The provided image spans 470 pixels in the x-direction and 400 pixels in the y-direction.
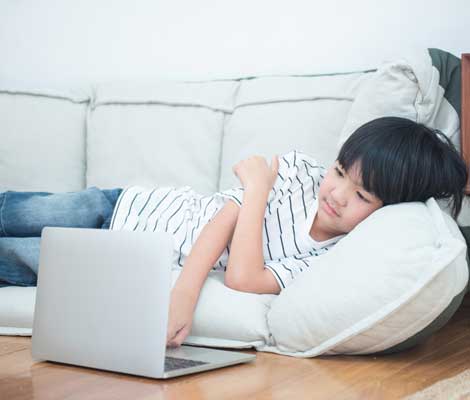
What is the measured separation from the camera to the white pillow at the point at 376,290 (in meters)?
1.20

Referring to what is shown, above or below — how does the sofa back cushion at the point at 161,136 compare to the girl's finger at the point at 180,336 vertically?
above

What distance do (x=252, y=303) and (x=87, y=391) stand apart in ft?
1.44

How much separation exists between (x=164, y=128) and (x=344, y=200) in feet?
2.82

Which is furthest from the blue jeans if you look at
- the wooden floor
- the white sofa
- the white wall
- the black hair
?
the white wall

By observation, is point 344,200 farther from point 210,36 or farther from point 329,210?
point 210,36

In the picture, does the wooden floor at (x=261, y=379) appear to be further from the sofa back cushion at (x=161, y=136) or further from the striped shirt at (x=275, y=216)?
the sofa back cushion at (x=161, y=136)

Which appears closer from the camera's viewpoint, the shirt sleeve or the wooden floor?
the wooden floor

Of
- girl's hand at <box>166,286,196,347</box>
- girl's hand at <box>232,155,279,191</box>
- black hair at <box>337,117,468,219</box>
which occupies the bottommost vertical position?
girl's hand at <box>166,286,196,347</box>

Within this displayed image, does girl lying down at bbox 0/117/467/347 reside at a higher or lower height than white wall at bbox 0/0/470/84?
lower

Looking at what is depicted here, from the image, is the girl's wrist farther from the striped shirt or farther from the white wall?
the white wall

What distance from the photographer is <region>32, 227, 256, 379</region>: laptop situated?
106 centimetres

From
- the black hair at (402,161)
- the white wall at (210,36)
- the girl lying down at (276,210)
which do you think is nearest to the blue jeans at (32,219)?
the girl lying down at (276,210)

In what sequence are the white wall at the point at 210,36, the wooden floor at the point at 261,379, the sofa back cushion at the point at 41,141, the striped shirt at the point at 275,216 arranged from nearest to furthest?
the wooden floor at the point at 261,379 → the striped shirt at the point at 275,216 → the white wall at the point at 210,36 → the sofa back cushion at the point at 41,141

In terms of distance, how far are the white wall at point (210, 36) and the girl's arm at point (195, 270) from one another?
836 mm
